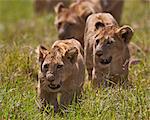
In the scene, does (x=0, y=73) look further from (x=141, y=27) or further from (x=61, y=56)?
(x=141, y=27)

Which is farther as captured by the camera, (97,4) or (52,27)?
(52,27)

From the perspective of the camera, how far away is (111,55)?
8391 mm

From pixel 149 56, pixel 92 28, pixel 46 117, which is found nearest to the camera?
pixel 46 117

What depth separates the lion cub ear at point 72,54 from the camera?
25.9 feet

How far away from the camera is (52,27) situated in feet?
45.6

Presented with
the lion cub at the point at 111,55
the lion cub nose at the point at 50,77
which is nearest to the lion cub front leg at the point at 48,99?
the lion cub nose at the point at 50,77

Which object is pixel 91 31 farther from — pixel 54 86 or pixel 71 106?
pixel 71 106

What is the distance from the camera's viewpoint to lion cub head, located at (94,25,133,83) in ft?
27.3

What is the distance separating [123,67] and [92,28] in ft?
2.81

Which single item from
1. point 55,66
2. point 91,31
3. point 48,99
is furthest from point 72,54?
point 91,31

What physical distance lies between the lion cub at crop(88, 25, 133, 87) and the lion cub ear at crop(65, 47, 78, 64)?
39 centimetres

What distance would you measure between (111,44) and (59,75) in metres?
0.99

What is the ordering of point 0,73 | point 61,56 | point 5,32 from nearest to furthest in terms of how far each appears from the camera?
point 61,56 < point 0,73 < point 5,32

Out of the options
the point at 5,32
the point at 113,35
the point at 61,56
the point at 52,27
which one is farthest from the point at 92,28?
the point at 5,32
